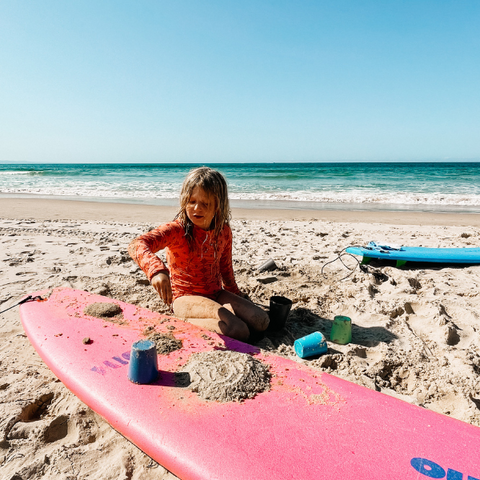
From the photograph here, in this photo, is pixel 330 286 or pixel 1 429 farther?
pixel 330 286

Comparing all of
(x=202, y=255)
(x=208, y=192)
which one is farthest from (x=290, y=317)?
(x=208, y=192)

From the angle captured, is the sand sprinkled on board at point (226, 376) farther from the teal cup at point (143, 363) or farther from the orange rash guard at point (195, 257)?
the orange rash guard at point (195, 257)

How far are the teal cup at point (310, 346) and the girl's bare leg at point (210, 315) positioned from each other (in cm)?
37

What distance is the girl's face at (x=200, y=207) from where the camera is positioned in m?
2.40

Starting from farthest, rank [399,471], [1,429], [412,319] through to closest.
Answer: [412,319] → [1,429] → [399,471]

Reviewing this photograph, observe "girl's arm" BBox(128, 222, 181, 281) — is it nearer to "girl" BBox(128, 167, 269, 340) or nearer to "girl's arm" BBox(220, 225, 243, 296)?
"girl" BBox(128, 167, 269, 340)

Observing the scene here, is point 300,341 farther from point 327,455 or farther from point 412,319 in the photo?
point 412,319

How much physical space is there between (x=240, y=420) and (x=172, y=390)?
42 cm

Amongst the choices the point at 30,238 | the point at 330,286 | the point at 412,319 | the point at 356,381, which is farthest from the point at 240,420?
the point at 30,238

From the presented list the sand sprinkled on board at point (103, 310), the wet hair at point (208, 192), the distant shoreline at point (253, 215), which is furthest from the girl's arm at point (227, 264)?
the distant shoreline at point (253, 215)

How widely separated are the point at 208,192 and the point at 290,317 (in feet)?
4.43

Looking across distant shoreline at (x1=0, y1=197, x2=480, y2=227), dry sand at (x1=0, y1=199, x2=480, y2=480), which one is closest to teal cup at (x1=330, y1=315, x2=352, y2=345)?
dry sand at (x1=0, y1=199, x2=480, y2=480)

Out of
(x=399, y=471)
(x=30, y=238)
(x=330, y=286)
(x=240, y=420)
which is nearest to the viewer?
(x=399, y=471)

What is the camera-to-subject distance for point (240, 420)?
1.59 metres
